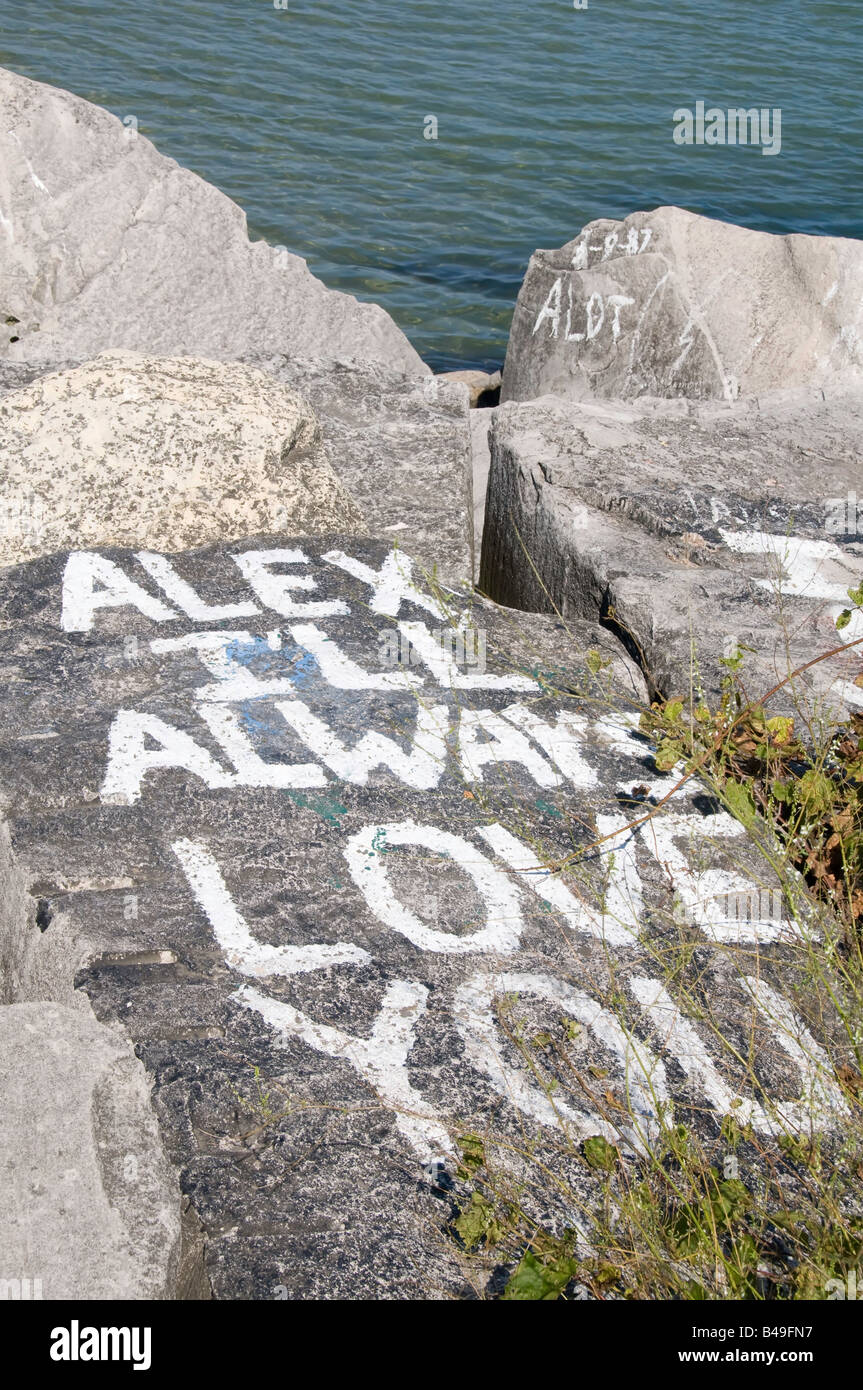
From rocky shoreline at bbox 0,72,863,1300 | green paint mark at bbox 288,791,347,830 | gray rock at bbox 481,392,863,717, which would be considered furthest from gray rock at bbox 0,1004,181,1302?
gray rock at bbox 481,392,863,717

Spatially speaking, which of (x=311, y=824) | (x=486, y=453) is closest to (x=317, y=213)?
(x=486, y=453)

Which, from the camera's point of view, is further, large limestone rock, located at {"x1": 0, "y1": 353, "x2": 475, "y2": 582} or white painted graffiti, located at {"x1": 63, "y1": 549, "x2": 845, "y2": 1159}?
large limestone rock, located at {"x1": 0, "y1": 353, "x2": 475, "y2": 582}

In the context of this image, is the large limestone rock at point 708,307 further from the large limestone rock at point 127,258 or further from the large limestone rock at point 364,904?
the large limestone rock at point 364,904

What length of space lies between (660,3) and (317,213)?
8.32 meters

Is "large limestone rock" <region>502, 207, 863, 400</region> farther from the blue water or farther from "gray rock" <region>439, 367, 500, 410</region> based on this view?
the blue water

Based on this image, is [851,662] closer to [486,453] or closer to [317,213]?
[486,453]

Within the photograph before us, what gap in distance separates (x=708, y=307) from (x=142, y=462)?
116 inches

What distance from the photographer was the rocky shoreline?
192cm

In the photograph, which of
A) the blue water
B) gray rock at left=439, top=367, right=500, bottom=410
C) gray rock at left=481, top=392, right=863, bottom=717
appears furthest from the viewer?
the blue water

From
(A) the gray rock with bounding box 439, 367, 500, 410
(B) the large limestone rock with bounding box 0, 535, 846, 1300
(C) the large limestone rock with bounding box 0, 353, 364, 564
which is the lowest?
(B) the large limestone rock with bounding box 0, 535, 846, 1300

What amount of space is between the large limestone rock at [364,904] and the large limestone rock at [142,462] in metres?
0.16

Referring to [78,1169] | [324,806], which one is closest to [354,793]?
[324,806]

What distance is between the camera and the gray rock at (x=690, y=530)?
3422mm

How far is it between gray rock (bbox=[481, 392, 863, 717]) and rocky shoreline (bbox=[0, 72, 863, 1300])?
2 centimetres
